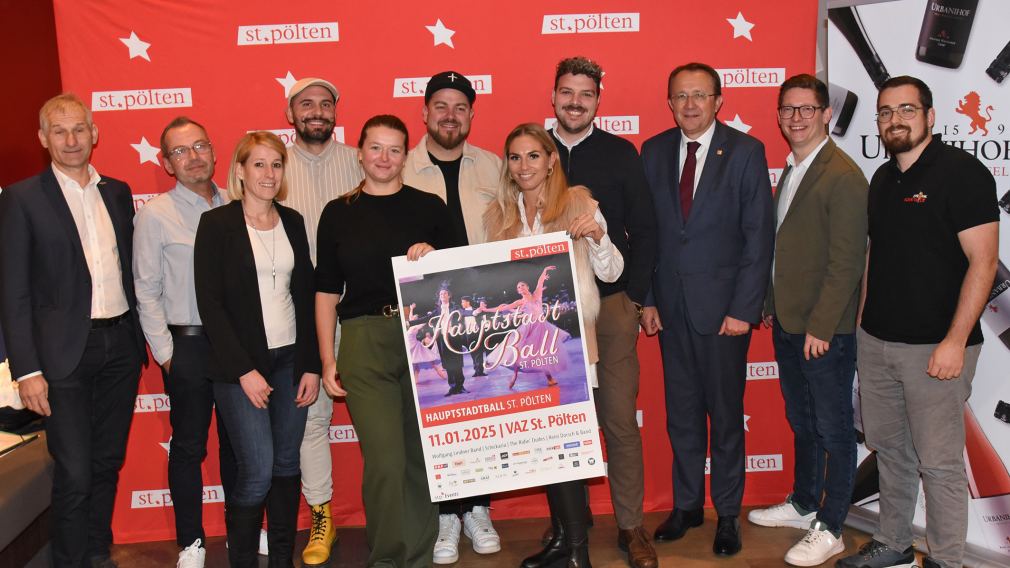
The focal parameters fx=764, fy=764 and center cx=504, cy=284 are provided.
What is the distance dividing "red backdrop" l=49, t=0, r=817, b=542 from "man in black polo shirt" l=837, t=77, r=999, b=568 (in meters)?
1.07

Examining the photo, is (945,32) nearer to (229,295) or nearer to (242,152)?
(242,152)

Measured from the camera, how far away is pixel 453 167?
354 cm

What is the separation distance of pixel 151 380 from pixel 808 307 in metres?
3.26

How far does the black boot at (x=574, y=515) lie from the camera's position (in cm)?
303

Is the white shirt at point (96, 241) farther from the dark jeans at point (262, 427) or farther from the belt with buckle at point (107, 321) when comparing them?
the dark jeans at point (262, 427)

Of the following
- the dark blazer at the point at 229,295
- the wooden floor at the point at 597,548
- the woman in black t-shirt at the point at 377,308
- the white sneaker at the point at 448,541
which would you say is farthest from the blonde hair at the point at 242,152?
the wooden floor at the point at 597,548

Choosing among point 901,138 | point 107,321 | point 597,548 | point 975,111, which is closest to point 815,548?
point 597,548

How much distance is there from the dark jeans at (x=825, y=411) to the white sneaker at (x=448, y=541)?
5.52 feet

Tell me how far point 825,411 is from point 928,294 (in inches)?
28.9

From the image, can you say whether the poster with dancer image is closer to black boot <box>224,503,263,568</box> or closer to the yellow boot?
black boot <box>224,503,263,568</box>

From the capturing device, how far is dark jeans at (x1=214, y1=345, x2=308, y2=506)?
294 centimetres

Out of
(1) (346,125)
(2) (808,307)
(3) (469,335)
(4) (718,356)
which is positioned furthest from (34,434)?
(2) (808,307)

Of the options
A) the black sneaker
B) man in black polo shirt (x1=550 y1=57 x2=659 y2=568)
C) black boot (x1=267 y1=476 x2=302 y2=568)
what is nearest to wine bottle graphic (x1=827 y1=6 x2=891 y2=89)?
man in black polo shirt (x1=550 y1=57 x2=659 y2=568)

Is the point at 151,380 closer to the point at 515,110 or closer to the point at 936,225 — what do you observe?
the point at 515,110
